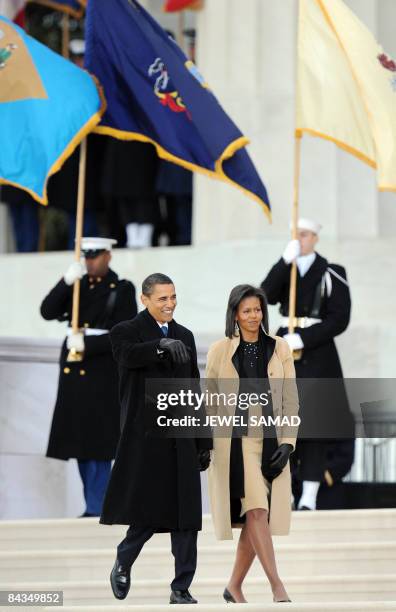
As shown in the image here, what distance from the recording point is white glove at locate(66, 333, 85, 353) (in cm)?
1327

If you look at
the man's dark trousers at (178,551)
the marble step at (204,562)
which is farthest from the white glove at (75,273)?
the man's dark trousers at (178,551)

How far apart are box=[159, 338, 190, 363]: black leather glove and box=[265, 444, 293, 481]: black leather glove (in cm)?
70

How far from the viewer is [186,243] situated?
19469 mm

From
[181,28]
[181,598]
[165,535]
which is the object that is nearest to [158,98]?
[165,535]

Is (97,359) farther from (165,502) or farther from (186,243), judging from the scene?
(186,243)

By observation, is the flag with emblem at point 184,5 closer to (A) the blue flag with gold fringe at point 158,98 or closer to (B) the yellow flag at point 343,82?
(A) the blue flag with gold fringe at point 158,98

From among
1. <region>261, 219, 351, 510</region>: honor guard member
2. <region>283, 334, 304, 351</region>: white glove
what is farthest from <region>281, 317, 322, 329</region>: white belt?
<region>283, 334, 304, 351</region>: white glove

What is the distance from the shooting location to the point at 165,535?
12.4 metres

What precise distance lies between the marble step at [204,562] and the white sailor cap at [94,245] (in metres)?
2.39

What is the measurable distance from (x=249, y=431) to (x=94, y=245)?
3.29 metres

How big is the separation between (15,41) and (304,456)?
3430 millimetres

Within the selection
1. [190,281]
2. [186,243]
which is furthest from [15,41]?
[186,243]

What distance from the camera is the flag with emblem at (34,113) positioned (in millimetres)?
13117

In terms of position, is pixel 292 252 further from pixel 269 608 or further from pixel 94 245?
pixel 269 608
